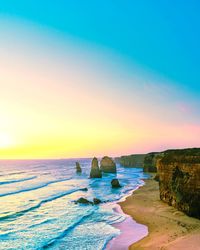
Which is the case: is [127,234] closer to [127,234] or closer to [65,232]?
[127,234]

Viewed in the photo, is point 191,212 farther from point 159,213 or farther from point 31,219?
point 31,219

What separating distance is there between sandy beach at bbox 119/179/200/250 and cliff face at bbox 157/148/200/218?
92 centimetres

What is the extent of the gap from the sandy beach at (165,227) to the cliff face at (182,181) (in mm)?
918

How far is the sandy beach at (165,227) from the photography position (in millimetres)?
19578

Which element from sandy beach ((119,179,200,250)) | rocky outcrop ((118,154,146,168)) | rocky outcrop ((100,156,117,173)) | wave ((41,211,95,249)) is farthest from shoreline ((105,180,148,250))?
rocky outcrop ((118,154,146,168))

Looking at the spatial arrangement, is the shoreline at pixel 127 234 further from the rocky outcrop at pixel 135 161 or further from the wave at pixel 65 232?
the rocky outcrop at pixel 135 161

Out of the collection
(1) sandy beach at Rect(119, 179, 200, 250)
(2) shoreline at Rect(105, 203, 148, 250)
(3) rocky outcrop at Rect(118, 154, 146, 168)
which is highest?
(3) rocky outcrop at Rect(118, 154, 146, 168)

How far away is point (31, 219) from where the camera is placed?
102 ft

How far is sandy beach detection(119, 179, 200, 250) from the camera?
1958 cm

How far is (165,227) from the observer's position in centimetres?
2481

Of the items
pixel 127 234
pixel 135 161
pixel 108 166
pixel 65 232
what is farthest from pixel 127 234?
pixel 135 161

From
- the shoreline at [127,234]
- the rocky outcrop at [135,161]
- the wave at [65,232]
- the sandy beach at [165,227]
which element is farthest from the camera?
the rocky outcrop at [135,161]

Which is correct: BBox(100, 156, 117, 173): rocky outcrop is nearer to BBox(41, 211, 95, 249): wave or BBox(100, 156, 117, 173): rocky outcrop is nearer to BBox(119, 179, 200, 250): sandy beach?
BBox(119, 179, 200, 250): sandy beach

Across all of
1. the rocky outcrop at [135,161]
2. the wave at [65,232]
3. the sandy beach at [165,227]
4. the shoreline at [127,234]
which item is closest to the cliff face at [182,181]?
the sandy beach at [165,227]
